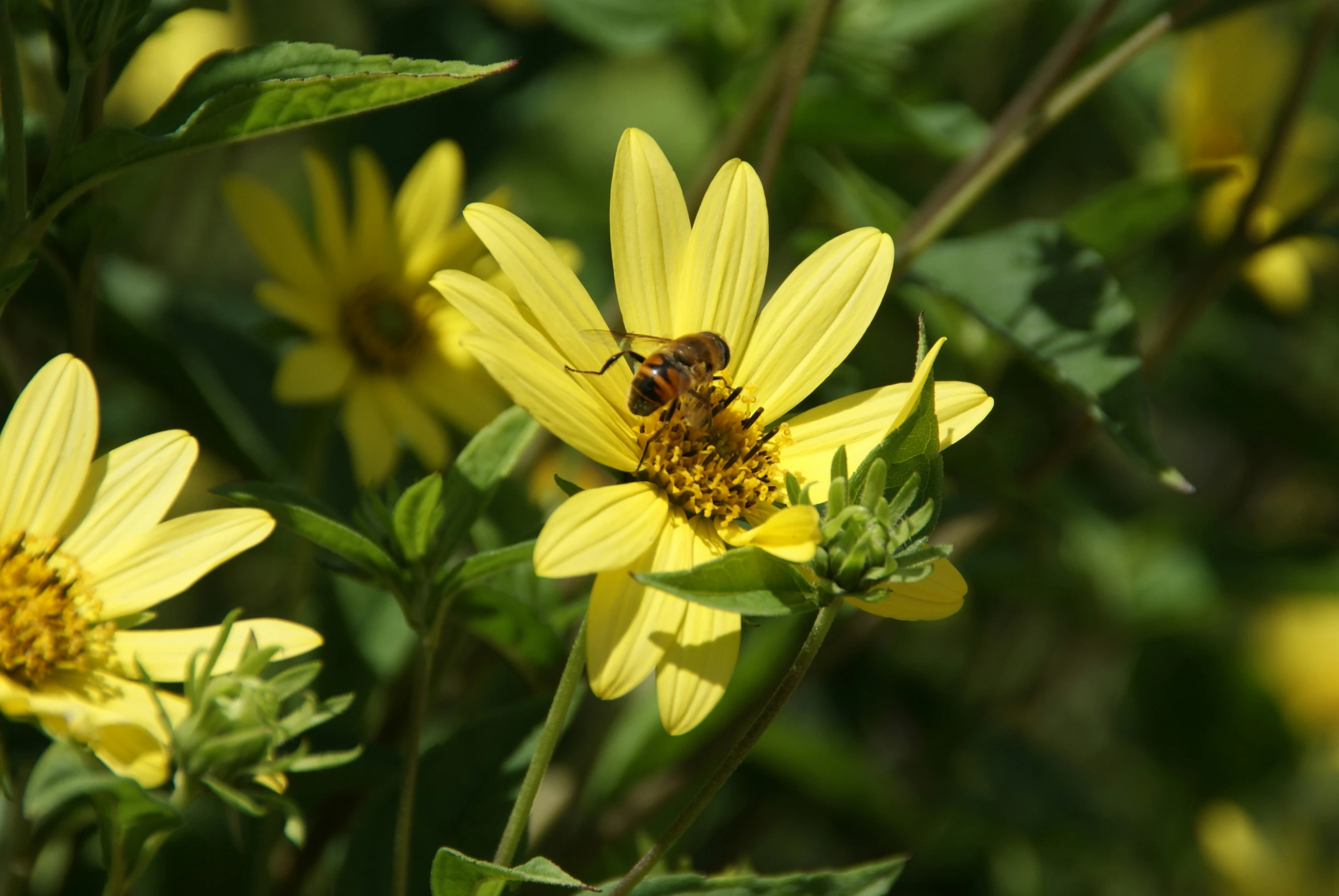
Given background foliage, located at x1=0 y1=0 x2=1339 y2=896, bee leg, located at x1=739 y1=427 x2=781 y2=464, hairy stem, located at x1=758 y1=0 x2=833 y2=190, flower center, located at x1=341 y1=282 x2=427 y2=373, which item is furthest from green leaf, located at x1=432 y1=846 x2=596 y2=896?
flower center, located at x1=341 y1=282 x2=427 y2=373

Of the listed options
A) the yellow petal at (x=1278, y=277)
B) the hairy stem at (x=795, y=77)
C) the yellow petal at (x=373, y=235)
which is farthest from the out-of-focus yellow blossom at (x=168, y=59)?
the yellow petal at (x=1278, y=277)

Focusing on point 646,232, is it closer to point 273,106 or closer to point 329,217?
point 273,106

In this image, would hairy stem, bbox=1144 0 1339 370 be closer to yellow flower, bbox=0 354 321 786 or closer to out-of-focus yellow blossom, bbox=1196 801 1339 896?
out-of-focus yellow blossom, bbox=1196 801 1339 896

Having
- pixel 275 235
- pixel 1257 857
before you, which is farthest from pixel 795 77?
pixel 1257 857

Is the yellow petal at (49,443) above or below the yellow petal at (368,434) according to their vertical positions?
above

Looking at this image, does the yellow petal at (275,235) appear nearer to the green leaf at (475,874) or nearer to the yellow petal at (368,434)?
the yellow petal at (368,434)

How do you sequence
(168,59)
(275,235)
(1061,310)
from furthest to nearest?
(168,59)
(275,235)
(1061,310)
